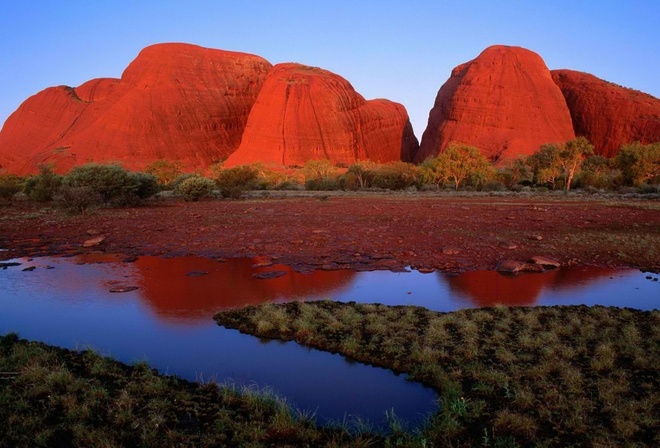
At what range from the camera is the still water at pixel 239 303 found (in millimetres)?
5387

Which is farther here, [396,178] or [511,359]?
[396,178]

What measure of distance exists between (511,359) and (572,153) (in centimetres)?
3856

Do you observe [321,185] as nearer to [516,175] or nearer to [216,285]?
[516,175]

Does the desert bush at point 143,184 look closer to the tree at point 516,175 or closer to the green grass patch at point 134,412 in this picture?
the green grass patch at point 134,412

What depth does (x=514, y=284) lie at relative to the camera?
9875mm

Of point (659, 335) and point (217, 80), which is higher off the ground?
point (217, 80)

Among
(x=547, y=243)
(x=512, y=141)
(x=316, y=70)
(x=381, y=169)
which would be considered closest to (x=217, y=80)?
(x=316, y=70)

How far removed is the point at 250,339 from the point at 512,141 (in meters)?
64.6

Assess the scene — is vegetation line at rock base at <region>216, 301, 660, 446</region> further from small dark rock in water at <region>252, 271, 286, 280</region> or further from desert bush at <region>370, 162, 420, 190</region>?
desert bush at <region>370, 162, 420, 190</region>

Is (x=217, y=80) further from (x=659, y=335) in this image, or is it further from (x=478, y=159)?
(x=659, y=335)

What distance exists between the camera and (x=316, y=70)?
253ft

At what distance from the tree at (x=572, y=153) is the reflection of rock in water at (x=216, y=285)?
34.3 metres

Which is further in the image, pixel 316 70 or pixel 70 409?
pixel 316 70

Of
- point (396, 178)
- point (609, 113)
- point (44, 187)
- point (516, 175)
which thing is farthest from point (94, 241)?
point (609, 113)
